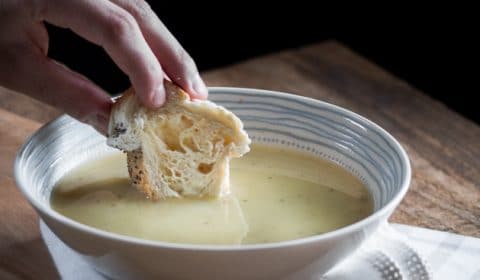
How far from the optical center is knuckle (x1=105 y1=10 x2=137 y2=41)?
1.03m

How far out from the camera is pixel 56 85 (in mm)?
1099

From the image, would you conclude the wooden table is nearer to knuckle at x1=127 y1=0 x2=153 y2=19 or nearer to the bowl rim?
the bowl rim

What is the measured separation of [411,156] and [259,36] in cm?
141

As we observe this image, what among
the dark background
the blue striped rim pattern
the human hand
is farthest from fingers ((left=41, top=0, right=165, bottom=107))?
the dark background

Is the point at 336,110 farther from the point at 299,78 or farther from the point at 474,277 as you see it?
the point at 299,78

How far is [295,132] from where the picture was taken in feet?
4.22

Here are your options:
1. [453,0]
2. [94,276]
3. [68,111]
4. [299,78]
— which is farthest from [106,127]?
[453,0]

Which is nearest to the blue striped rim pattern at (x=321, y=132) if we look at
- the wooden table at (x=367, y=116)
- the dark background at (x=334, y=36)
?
the wooden table at (x=367, y=116)

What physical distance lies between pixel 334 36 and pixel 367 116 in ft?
4.04

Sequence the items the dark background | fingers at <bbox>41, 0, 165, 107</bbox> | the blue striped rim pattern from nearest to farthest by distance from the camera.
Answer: fingers at <bbox>41, 0, 165, 107</bbox>
the blue striped rim pattern
the dark background

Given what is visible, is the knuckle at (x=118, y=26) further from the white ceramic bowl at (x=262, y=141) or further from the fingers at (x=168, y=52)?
the white ceramic bowl at (x=262, y=141)

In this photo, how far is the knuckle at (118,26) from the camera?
103 centimetres

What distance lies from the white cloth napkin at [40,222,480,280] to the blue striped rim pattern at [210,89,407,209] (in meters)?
0.06

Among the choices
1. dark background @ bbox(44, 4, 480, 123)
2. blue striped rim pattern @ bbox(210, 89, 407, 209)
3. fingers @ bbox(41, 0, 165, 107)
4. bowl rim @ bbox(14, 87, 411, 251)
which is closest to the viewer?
bowl rim @ bbox(14, 87, 411, 251)
